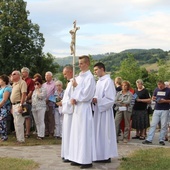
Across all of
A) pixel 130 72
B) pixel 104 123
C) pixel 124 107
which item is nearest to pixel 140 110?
pixel 124 107

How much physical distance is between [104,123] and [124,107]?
321cm

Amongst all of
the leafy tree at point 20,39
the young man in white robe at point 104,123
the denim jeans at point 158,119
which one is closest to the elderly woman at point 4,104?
the young man in white robe at point 104,123

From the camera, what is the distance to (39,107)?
11.3m

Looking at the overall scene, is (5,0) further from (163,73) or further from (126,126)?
(126,126)

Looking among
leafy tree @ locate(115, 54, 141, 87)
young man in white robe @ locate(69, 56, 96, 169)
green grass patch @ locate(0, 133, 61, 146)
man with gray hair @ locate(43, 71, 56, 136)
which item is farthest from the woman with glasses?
leafy tree @ locate(115, 54, 141, 87)

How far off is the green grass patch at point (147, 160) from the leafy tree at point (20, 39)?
33432 mm

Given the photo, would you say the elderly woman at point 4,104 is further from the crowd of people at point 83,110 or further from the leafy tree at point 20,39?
the leafy tree at point 20,39

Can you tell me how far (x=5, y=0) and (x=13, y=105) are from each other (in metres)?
36.6

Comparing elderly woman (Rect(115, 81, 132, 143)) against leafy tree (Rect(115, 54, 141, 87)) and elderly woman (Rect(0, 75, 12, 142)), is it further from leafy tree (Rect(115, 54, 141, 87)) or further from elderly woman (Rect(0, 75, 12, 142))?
leafy tree (Rect(115, 54, 141, 87))

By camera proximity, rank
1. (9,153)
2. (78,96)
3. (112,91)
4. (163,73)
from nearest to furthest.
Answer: (78,96) → (112,91) → (9,153) → (163,73)

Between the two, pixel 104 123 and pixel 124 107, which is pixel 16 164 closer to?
pixel 104 123

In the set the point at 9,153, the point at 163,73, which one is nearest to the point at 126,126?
the point at 9,153

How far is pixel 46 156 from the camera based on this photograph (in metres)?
8.69

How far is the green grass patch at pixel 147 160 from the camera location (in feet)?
25.1
